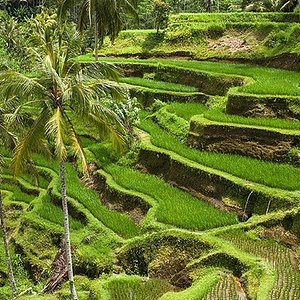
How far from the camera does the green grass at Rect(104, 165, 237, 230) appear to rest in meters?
12.4

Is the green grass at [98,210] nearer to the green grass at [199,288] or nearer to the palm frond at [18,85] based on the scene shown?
the green grass at [199,288]

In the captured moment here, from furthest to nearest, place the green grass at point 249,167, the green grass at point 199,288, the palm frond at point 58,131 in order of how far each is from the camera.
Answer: the green grass at point 249,167 → the green grass at point 199,288 → the palm frond at point 58,131

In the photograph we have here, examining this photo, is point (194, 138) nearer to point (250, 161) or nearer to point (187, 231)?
point (250, 161)

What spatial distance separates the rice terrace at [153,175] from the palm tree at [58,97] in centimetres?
2

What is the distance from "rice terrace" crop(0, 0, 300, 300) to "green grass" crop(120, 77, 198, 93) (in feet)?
0.31

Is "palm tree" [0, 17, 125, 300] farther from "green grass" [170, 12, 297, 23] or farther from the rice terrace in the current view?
"green grass" [170, 12, 297, 23]

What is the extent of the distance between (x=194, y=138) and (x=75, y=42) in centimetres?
672

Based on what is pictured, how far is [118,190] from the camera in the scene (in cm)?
1551

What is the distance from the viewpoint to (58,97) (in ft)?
30.8

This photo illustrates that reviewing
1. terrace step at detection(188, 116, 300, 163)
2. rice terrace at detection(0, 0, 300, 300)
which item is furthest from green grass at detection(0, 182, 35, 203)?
terrace step at detection(188, 116, 300, 163)

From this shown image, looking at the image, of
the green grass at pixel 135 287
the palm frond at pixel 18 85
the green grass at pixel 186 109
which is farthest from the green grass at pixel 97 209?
the palm frond at pixel 18 85

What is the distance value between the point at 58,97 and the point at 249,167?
643cm

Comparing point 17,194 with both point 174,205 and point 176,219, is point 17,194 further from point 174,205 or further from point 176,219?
point 176,219

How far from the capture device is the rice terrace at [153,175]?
31.4 ft
